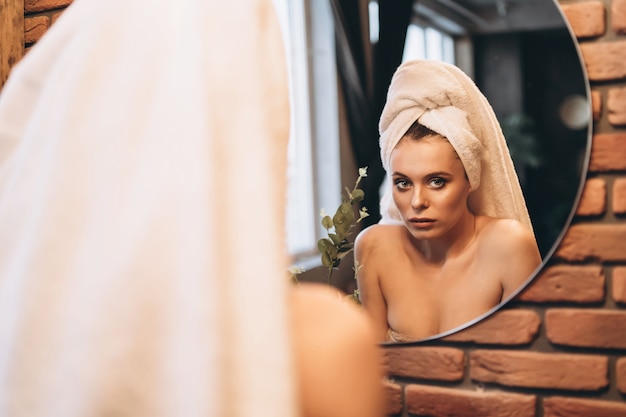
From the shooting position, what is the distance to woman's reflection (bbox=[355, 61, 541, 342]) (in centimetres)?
106

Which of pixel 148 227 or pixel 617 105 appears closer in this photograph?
pixel 148 227

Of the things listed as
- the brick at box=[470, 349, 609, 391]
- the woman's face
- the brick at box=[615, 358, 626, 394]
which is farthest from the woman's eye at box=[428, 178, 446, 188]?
the brick at box=[615, 358, 626, 394]

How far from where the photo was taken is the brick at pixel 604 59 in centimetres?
102

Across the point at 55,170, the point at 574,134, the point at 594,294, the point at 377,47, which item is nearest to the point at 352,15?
the point at 377,47

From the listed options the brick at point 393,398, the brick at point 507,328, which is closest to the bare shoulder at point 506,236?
the brick at point 507,328

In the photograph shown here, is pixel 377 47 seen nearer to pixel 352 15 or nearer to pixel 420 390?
pixel 352 15

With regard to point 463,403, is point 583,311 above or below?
above

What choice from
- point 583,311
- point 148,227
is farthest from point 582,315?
point 148,227

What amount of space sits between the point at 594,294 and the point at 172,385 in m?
0.81

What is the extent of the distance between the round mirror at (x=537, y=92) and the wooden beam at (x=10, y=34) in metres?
0.97

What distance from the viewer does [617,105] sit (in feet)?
3.38

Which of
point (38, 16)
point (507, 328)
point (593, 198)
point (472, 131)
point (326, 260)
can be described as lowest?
point (507, 328)

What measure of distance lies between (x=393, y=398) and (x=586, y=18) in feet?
2.47

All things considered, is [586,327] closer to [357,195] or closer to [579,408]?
[579,408]
